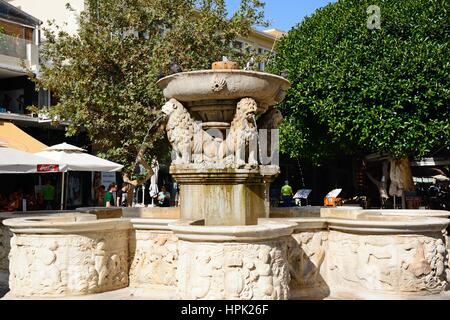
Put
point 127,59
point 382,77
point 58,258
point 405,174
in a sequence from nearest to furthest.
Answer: point 58,258
point 382,77
point 127,59
point 405,174

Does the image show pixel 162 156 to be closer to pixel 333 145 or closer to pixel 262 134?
pixel 333 145

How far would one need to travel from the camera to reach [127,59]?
52.3ft

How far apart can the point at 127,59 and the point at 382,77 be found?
7698 mm

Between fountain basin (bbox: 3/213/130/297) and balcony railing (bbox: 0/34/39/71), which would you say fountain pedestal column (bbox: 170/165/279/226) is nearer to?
fountain basin (bbox: 3/213/130/297)

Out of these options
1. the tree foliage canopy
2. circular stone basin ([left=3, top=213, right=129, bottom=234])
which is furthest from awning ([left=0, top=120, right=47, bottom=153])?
circular stone basin ([left=3, top=213, right=129, bottom=234])

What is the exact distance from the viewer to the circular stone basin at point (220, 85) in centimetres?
683

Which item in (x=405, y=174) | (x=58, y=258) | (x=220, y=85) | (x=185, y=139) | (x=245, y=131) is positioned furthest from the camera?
(x=405, y=174)

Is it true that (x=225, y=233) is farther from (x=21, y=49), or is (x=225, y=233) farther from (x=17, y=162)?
(x=21, y=49)

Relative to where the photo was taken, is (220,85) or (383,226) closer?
(383,226)

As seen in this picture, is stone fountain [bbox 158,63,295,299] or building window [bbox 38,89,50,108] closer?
stone fountain [bbox 158,63,295,299]

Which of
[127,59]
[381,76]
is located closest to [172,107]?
[127,59]

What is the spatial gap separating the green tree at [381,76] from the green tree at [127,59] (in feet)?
8.59

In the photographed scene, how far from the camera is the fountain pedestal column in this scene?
6.83m

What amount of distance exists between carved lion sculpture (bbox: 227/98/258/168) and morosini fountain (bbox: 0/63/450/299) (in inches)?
0.5
